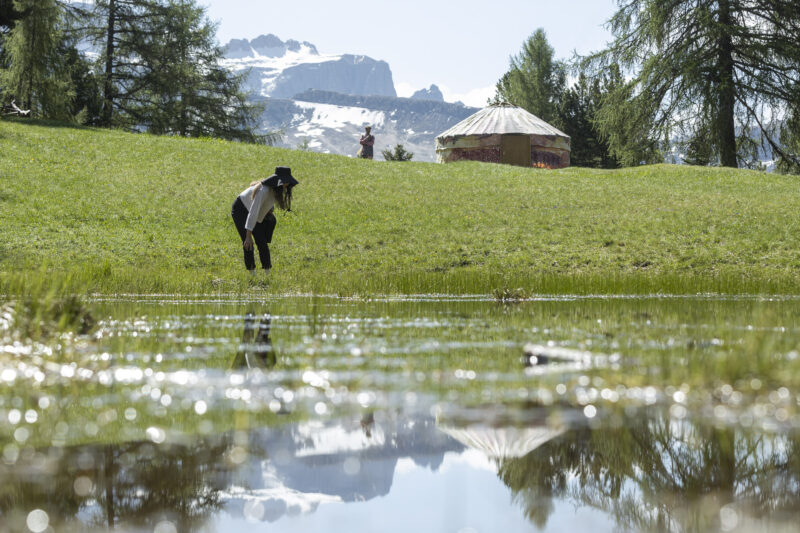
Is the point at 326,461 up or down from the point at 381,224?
down

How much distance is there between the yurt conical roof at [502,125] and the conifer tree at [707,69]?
15.3ft

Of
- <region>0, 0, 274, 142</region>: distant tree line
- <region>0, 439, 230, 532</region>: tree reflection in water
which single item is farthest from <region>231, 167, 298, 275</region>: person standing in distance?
<region>0, 0, 274, 142</region>: distant tree line

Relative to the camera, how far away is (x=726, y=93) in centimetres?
3853

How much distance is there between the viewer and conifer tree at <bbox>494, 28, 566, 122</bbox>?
235 feet

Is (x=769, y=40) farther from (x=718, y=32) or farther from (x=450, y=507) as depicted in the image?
(x=450, y=507)

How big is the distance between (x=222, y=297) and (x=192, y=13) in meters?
44.0

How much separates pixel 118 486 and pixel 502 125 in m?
43.7

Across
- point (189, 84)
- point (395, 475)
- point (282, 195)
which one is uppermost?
point (189, 84)

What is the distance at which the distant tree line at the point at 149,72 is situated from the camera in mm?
48469

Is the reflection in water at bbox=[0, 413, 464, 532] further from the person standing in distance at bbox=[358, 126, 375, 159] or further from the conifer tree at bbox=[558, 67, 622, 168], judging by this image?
the conifer tree at bbox=[558, 67, 622, 168]

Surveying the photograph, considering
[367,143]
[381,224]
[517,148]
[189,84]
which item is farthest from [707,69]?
[189,84]

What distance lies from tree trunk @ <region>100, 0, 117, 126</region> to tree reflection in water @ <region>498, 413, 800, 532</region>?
165ft

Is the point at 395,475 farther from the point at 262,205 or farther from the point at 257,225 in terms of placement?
the point at 257,225

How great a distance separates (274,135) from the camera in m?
62.8
